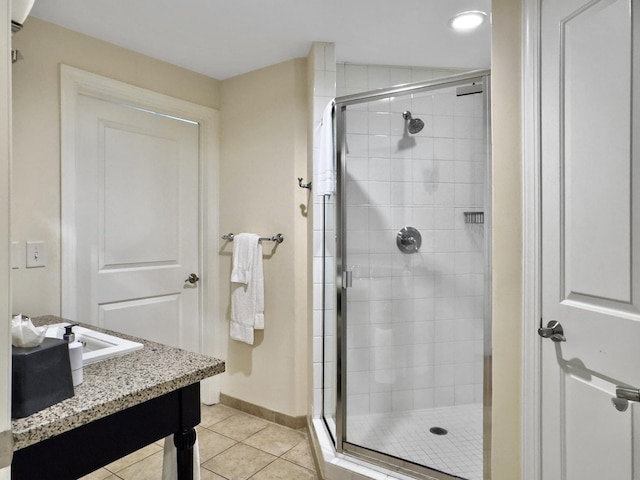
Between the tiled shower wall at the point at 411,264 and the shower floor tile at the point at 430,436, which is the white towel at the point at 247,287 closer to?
the tiled shower wall at the point at 411,264

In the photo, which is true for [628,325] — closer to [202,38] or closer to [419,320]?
[419,320]

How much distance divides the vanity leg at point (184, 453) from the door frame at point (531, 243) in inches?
40.2

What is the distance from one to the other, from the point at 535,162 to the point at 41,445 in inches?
57.3

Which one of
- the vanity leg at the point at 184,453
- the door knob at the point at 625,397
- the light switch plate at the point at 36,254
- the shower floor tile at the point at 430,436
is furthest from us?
the light switch plate at the point at 36,254

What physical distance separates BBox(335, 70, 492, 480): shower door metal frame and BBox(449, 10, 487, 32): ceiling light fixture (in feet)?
1.64

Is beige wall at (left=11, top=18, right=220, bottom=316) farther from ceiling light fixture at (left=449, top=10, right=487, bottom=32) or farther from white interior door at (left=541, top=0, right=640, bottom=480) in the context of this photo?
white interior door at (left=541, top=0, right=640, bottom=480)

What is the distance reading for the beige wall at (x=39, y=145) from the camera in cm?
182

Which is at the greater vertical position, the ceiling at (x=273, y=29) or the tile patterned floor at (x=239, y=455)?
the ceiling at (x=273, y=29)

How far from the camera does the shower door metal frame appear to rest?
4.94ft

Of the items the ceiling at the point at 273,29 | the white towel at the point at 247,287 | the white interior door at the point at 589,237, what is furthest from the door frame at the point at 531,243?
the white towel at the point at 247,287

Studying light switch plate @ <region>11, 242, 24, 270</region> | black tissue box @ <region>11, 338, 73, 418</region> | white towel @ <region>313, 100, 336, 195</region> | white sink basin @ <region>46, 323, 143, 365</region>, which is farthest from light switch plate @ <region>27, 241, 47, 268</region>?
white towel @ <region>313, 100, 336, 195</region>

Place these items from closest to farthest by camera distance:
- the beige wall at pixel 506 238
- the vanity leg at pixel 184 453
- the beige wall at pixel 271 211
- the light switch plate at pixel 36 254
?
the vanity leg at pixel 184 453 → the beige wall at pixel 506 238 → the light switch plate at pixel 36 254 → the beige wall at pixel 271 211

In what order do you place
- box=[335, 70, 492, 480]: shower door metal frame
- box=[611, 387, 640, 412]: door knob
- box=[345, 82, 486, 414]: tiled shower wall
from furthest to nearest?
box=[345, 82, 486, 414]: tiled shower wall
box=[335, 70, 492, 480]: shower door metal frame
box=[611, 387, 640, 412]: door knob

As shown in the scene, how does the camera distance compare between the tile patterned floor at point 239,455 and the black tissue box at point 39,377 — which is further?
the tile patterned floor at point 239,455
